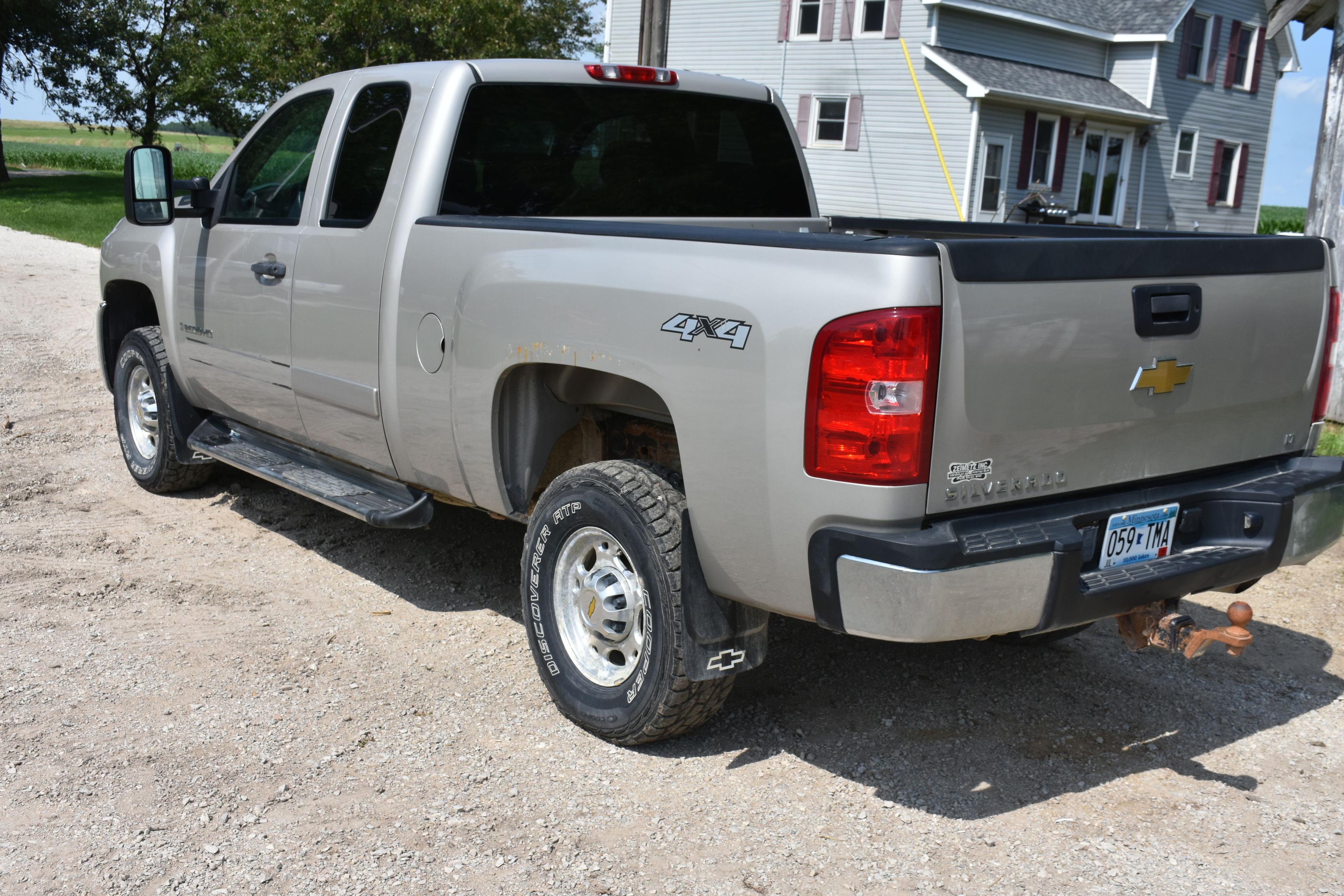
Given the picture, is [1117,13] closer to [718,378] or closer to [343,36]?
[343,36]

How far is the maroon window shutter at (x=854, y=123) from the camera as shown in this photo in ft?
88.4

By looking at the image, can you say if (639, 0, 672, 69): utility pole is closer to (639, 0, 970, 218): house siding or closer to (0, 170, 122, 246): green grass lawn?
(0, 170, 122, 246): green grass lawn

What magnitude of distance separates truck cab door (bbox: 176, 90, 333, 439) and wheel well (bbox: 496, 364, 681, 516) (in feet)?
4.36

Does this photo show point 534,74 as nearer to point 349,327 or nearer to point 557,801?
point 349,327

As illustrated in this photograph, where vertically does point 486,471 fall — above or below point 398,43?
below

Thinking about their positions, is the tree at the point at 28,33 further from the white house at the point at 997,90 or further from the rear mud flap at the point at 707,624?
the rear mud flap at the point at 707,624

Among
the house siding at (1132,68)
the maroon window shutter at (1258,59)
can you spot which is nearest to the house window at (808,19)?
the house siding at (1132,68)

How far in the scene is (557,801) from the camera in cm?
345

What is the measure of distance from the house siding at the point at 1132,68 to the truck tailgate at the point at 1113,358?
28098 millimetres

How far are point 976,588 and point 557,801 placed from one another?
1328 millimetres

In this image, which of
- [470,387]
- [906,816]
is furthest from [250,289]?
[906,816]

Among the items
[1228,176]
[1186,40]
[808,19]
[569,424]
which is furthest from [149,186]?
[1228,176]

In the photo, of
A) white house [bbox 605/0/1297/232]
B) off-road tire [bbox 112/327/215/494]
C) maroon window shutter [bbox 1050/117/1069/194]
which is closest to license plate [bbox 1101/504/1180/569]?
off-road tire [bbox 112/327/215/494]

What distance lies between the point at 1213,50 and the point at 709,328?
3229 cm
